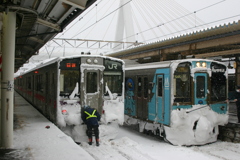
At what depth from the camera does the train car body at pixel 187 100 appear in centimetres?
909

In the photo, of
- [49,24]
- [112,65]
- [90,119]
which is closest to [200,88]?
[112,65]

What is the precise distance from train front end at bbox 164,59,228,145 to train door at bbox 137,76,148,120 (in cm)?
173

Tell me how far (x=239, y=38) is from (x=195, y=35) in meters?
2.13

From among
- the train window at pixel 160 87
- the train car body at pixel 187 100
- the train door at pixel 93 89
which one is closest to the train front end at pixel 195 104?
the train car body at pixel 187 100

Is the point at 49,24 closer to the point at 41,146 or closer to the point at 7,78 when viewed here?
the point at 7,78

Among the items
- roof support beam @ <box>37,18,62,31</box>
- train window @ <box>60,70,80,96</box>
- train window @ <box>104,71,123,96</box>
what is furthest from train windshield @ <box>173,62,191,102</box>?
roof support beam @ <box>37,18,62,31</box>

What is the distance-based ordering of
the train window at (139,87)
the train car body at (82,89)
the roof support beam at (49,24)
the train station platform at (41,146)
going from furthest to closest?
the train window at (139,87)
the train car body at (82,89)
the roof support beam at (49,24)
the train station platform at (41,146)

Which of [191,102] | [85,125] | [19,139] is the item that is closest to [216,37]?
[191,102]

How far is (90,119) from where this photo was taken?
8172 mm

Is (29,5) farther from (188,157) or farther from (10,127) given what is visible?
(188,157)

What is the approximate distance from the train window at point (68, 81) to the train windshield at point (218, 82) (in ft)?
16.9

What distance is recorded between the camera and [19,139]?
22.2 feet

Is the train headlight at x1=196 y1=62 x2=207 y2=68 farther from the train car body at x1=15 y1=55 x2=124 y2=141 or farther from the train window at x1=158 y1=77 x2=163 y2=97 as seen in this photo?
the train car body at x1=15 y1=55 x2=124 y2=141

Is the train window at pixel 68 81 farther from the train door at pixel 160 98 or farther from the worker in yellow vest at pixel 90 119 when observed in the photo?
the train door at pixel 160 98
